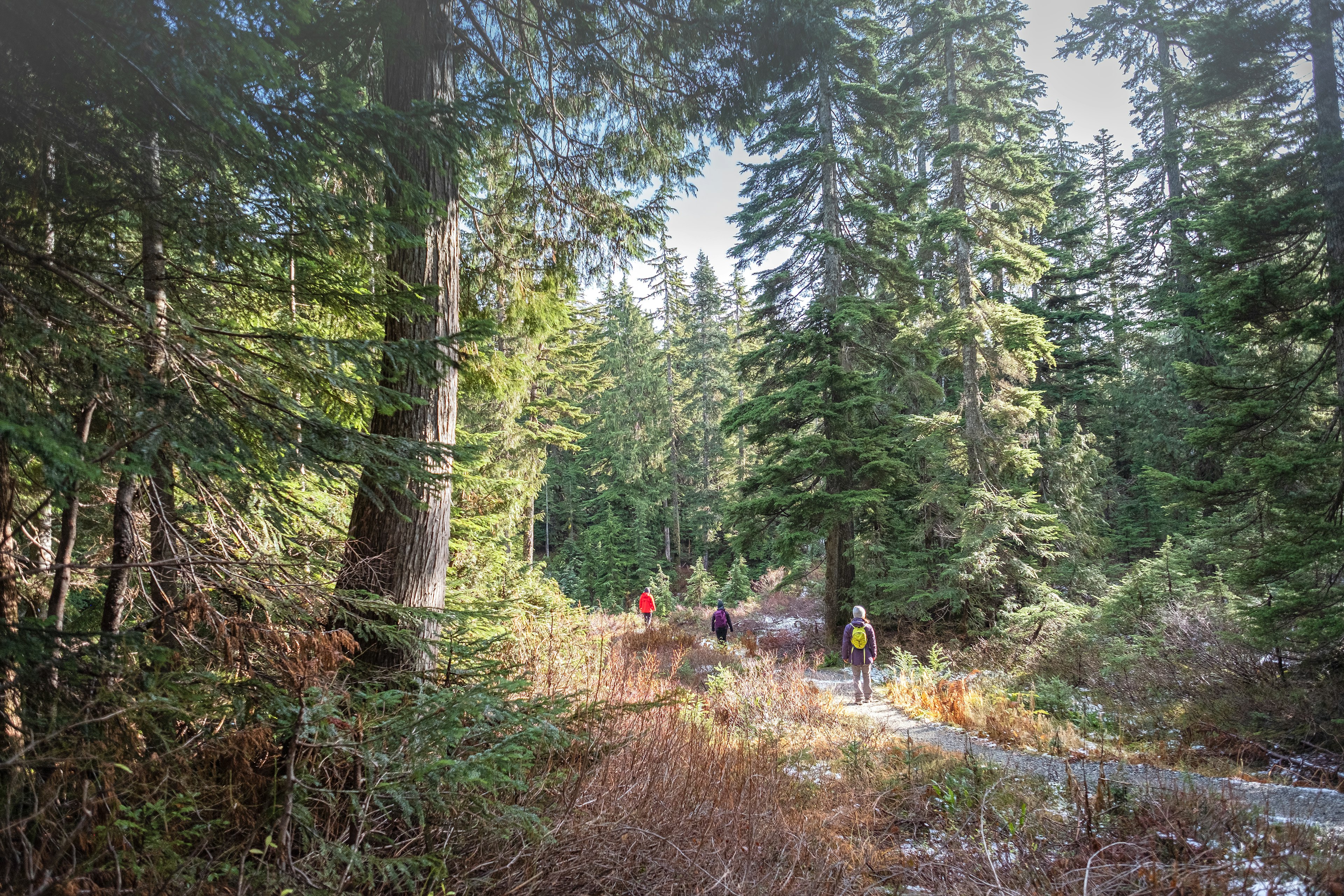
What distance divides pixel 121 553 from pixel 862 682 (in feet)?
30.2

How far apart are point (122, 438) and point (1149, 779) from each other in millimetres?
7397

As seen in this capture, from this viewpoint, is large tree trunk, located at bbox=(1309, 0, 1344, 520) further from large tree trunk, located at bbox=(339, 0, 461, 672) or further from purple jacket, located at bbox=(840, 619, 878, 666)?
large tree trunk, located at bbox=(339, 0, 461, 672)

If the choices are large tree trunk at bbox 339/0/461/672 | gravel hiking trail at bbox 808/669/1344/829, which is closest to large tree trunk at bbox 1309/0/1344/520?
gravel hiking trail at bbox 808/669/1344/829

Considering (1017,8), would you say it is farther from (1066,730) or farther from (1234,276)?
(1066,730)

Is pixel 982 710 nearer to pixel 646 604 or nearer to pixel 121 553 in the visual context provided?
pixel 121 553

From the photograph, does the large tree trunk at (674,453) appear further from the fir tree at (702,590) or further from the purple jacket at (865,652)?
the purple jacket at (865,652)

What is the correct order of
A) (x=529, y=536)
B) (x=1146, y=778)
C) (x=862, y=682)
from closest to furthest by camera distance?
1. (x=1146, y=778)
2. (x=862, y=682)
3. (x=529, y=536)

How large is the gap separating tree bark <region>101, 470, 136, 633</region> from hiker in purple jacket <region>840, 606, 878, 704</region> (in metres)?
8.54

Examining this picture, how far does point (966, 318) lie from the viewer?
11617 mm

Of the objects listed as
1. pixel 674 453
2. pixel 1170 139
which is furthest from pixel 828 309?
pixel 674 453

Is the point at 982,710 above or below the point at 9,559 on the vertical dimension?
below

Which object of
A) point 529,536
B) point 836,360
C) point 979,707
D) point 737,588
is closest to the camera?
point 979,707

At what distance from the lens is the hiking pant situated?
884cm

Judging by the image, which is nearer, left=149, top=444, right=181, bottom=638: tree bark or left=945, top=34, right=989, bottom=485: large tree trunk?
left=149, top=444, right=181, bottom=638: tree bark
